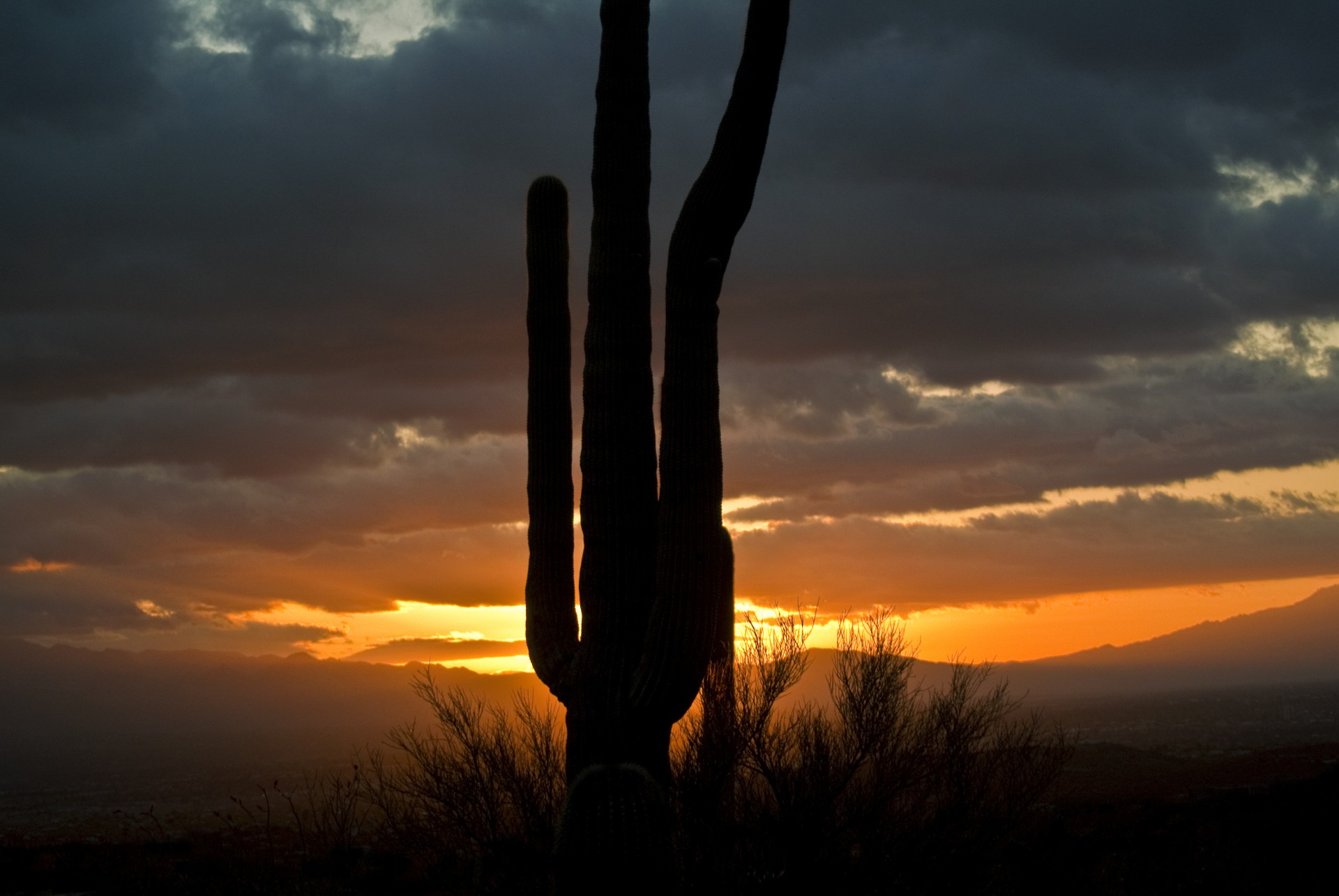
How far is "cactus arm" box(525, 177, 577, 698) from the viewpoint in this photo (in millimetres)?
12391

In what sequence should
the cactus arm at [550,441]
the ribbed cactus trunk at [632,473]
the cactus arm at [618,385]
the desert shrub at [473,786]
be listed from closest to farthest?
the ribbed cactus trunk at [632,473] → the cactus arm at [618,385] → the cactus arm at [550,441] → the desert shrub at [473,786]

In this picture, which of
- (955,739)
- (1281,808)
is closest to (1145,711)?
(1281,808)

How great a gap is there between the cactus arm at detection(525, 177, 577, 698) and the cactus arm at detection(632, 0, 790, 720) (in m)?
1.40

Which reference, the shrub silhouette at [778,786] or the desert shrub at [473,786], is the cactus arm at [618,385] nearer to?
→ the shrub silhouette at [778,786]

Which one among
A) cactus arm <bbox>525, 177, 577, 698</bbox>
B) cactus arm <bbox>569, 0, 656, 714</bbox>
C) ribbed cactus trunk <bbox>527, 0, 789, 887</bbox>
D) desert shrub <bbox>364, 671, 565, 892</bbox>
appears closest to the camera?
ribbed cactus trunk <bbox>527, 0, 789, 887</bbox>

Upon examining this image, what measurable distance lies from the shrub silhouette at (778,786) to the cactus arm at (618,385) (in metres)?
1.71

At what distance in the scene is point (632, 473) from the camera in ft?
39.2

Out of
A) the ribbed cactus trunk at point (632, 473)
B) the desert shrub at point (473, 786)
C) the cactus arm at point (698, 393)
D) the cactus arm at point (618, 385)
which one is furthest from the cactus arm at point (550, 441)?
the desert shrub at point (473, 786)

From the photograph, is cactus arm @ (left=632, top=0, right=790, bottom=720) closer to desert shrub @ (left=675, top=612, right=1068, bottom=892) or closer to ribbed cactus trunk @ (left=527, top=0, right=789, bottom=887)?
ribbed cactus trunk @ (left=527, top=0, right=789, bottom=887)

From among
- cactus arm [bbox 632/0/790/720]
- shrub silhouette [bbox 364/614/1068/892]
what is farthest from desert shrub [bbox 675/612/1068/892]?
cactus arm [bbox 632/0/790/720]

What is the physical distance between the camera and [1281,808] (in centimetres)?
2425

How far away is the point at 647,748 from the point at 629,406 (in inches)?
136

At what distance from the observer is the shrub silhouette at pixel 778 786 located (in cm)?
1208

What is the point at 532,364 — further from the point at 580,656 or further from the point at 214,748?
the point at 214,748
